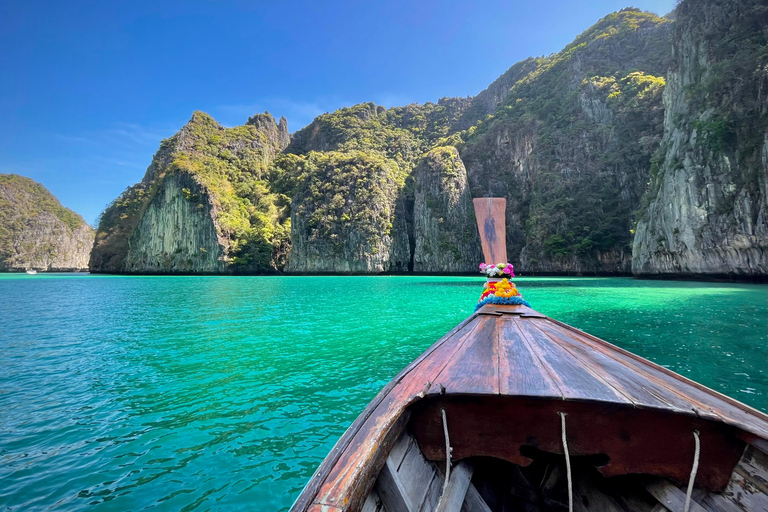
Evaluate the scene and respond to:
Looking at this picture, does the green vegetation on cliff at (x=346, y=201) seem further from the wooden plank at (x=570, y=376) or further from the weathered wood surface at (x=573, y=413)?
the weathered wood surface at (x=573, y=413)

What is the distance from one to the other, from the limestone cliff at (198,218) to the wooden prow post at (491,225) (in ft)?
189

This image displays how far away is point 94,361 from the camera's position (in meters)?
7.21

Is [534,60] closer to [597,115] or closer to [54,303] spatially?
[597,115]

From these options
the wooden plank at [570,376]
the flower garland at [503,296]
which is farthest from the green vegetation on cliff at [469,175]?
the wooden plank at [570,376]

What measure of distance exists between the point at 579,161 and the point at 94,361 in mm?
57798

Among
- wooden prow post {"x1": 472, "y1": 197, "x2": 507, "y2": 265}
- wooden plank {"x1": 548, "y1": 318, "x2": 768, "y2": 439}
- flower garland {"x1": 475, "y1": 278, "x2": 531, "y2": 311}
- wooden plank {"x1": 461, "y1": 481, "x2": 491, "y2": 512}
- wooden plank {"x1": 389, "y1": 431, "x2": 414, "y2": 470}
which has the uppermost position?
wooden prow post {"x1": 472, "y1": 197, "x2": 507, "y2": 265}

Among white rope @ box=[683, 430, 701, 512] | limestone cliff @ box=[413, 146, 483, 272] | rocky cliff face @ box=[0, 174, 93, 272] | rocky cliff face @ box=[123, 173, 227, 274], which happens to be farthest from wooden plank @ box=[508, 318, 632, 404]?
rocky cliff face @ box=[0, 174, 93, 272]

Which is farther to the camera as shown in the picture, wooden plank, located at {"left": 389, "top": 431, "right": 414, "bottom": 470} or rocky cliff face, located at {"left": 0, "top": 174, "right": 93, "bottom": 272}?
rocky cliff face, located at {"left": 0, "top": 174, "right": 93, "bottom": 272}

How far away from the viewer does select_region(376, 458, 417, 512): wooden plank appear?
1607 millimetres

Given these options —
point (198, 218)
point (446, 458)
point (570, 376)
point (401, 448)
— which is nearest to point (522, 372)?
point (570, 376)

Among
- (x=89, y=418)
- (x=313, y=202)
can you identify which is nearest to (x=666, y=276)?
(x=89, y=418)

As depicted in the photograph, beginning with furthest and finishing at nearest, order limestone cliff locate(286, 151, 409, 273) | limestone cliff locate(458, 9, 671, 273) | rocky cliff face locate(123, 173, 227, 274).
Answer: rocky cliff face locate(123, 173, 227, 274), limestone cliff locate(286, 151, 409, 273), limestone cliff locate(458, 9, 671, 273)

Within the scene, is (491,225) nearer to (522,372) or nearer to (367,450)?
(522,372)

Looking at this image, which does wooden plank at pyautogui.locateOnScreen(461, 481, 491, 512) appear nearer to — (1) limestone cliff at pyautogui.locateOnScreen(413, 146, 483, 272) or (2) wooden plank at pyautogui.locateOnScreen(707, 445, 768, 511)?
(2) wooden plank at pyautogui.locateOnScreen(707, 445, 768, 511)
